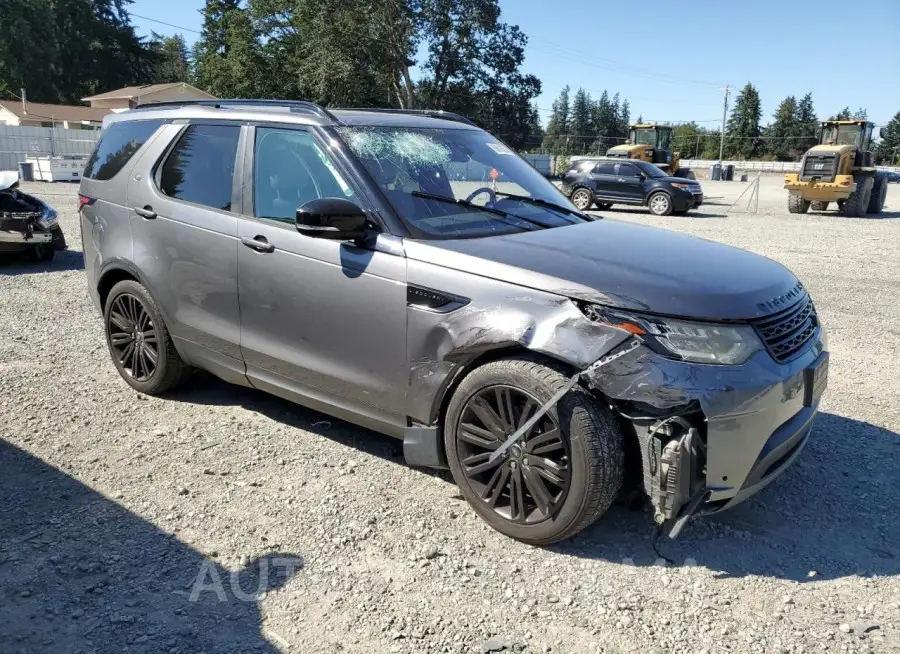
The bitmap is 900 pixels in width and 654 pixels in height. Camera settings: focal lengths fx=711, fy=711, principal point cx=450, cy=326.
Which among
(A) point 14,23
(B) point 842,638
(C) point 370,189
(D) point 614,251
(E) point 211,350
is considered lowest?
(B) point 842,638

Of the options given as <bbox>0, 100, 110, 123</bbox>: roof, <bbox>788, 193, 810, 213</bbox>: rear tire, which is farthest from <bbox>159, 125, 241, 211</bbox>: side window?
<bbox>0, 100, 110, 123</bbox>: roof

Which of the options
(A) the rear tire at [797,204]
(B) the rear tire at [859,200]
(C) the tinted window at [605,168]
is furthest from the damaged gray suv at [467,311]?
(A) the rear tire at [797,204]

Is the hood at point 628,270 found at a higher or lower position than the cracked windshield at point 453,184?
lower

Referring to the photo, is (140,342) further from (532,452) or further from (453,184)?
(532,452)

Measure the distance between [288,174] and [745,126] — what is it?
11211 centimetres

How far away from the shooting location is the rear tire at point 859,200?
22438 millimetres

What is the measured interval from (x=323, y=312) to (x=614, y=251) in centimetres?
148

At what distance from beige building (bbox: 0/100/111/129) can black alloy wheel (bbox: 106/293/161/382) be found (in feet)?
183

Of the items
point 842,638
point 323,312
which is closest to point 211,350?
point 323,312

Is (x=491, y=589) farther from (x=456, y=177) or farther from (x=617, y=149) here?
(x=617, y=149)

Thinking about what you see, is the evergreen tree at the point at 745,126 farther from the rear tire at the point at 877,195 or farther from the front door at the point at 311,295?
the front door at the point at 311,295

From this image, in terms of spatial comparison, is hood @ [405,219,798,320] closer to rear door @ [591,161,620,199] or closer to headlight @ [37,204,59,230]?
headlight @ [37,204,59,230]

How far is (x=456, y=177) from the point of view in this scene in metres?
4.02

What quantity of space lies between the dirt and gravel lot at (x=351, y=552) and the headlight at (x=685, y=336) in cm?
97
